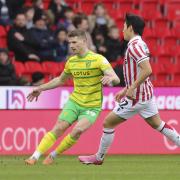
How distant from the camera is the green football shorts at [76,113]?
1025 cm

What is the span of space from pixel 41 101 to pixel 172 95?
8.35 feet

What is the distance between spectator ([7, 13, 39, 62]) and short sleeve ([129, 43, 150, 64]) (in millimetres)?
6691

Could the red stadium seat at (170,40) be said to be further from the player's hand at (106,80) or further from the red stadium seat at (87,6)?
the player's hand at (106,80)

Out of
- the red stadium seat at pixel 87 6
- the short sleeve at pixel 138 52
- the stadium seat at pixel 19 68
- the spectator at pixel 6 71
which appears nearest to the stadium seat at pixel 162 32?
the red stadium seat at pixel 87 6

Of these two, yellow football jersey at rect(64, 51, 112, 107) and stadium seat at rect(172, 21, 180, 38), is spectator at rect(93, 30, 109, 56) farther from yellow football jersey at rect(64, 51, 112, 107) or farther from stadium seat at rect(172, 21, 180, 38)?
yellow football jersey at rect(64, 51, 112, 107)

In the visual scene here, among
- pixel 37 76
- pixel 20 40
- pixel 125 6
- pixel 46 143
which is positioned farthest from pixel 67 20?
pixel 46 143

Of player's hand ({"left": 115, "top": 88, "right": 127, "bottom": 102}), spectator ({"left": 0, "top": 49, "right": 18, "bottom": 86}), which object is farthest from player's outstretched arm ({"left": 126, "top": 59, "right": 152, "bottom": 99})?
spectator ({"left": 0, "top": 49, "right": 18, "bottom": 86})

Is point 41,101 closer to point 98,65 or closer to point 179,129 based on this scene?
point 179,129

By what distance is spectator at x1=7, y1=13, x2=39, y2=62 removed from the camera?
52.6 feet

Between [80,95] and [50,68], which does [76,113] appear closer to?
[80,95]

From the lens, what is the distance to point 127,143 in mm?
13461

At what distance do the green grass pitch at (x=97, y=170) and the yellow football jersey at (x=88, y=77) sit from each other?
0.89m

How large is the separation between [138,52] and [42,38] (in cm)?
712

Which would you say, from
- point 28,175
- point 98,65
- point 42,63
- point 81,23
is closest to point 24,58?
point 42,63
